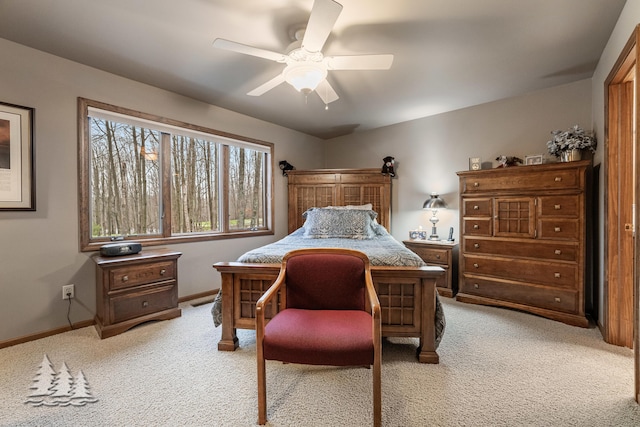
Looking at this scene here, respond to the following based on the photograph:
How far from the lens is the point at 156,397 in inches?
67.2

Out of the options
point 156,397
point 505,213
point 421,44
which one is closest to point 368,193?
point 505,213

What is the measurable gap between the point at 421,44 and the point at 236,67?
1.68 meters

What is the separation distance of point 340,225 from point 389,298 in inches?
57.4

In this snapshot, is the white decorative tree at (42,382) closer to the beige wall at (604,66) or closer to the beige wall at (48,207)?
the beige wall at (48,207)

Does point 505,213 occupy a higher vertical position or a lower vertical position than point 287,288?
higher

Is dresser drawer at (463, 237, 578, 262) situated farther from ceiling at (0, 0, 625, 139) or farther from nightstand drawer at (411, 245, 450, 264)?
ceiling at (0, 0, 625, 139)

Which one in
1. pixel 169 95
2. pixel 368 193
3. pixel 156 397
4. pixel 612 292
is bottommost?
pixel 156 397

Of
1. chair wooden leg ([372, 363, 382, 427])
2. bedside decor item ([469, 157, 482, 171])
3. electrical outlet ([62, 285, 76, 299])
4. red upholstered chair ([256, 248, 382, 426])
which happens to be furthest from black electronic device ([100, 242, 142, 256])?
bedside decor item ([469, 157, 482, 171])

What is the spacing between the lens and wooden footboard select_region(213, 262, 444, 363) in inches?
82.3

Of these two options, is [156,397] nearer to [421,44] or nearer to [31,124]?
[31,124]

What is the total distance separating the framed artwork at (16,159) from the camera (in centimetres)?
228

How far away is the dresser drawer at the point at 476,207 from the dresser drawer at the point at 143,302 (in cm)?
345

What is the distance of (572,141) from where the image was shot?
2.82 meters

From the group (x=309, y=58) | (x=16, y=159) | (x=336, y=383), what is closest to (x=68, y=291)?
(x=16, y=159)
